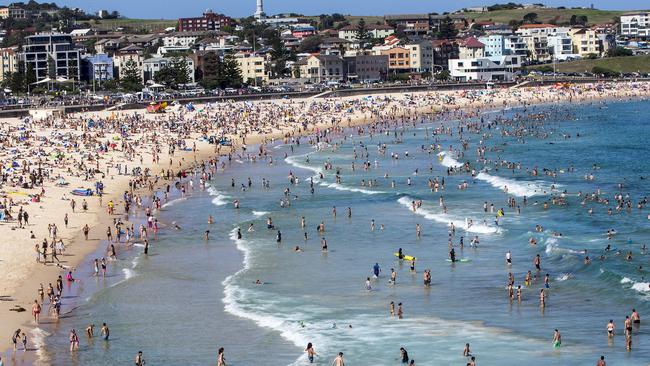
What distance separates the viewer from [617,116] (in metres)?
111

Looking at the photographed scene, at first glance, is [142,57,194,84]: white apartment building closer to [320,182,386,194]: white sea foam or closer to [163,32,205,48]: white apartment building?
[163,32,205,48]: white apartment building

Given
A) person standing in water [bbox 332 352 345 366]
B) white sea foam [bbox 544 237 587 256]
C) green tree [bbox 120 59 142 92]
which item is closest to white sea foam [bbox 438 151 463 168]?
white sea foam [bbox 544 237 587 256]

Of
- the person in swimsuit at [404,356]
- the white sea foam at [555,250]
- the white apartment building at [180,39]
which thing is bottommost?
the person in swimsuit at [404,356]

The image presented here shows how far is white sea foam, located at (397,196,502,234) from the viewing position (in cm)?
4359

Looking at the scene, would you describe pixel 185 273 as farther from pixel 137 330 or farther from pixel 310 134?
pixel 310 134

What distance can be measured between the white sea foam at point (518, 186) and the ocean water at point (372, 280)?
0.10 metres

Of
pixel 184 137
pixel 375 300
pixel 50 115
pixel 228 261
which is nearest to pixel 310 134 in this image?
pixel 184 137

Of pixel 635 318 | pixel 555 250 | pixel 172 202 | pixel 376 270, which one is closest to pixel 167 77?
Answer: pixel 172 202

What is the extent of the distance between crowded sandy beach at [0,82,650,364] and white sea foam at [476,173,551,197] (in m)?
17.6

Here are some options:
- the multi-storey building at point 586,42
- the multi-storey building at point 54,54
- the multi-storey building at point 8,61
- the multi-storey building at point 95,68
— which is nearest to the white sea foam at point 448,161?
the multi-storey building at point 54,54

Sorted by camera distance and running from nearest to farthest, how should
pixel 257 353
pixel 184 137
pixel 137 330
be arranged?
pixel 257 353, pixel 137 330, pixel 184 137

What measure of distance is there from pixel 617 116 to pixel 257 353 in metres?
90.1

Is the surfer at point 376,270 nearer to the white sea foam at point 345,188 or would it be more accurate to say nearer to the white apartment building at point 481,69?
the white sea foam at point 345,188

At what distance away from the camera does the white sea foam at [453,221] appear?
43.6m
